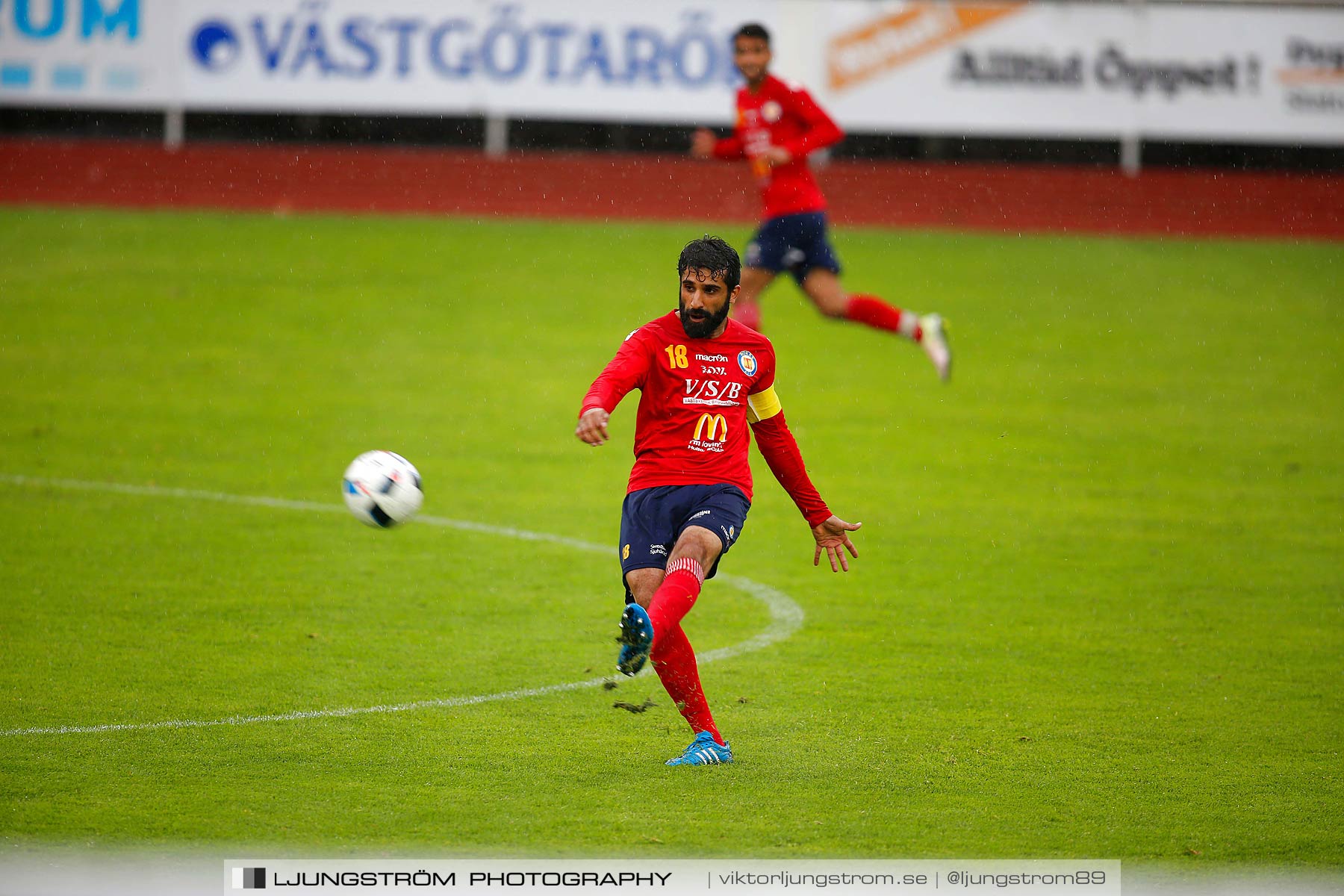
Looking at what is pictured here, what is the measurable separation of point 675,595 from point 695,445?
0.76 meters

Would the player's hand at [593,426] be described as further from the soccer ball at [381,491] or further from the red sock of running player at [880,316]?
the red sock of running player at [880,316]

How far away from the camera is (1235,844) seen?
5.43 meters

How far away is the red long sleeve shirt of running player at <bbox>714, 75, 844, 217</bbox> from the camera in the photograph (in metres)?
12.7

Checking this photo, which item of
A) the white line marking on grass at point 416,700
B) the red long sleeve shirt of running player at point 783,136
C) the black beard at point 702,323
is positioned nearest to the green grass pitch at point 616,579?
the white line marking on grass at point 416,700

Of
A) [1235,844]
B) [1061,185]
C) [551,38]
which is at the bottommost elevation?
[1235,844]

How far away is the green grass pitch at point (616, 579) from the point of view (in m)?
5.66

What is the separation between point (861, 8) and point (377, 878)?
19.4 m

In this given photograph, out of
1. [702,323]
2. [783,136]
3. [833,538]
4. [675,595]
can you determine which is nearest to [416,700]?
[675,595]

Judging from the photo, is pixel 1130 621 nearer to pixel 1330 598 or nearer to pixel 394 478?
pixel 1330 598

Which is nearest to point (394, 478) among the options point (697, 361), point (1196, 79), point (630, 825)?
point (697, 361)

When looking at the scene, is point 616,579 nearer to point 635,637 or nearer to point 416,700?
point 416,700

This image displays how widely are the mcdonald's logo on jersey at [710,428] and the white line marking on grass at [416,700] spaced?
1569mm

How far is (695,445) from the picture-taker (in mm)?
6176

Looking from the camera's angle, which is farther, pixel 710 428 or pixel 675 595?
pixel 710 428
